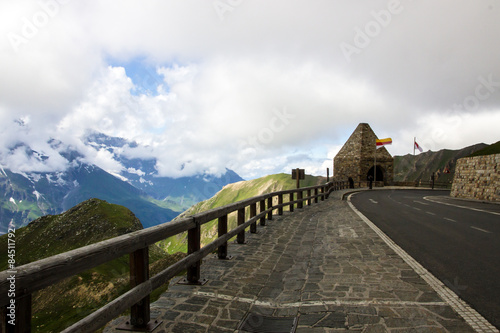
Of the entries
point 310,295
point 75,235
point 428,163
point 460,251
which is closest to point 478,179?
point 460,251

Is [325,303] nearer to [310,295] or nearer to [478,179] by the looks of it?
[310,295]

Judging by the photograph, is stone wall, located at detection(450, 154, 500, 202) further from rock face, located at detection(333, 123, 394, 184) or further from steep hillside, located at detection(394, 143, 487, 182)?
steep hillside, located at detection(394, 143, 487, 182)

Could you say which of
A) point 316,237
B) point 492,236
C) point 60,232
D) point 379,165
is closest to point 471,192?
point 492,236

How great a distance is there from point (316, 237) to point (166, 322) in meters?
6.21

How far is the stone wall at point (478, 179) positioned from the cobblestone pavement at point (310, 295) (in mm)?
20473

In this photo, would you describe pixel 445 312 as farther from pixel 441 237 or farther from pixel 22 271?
pixel 441 237

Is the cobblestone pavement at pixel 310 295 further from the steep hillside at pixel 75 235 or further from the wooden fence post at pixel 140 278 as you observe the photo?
the steep hillside at pixel 75 235

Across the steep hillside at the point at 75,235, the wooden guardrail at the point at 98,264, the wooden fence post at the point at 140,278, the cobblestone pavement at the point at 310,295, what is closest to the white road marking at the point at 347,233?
the cobblestone pavement at the point at 310,295

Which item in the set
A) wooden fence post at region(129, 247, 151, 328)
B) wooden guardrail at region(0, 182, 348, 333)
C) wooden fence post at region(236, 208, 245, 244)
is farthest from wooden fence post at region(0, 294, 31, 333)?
wooden fence post at region(236, 208, 245, 244)

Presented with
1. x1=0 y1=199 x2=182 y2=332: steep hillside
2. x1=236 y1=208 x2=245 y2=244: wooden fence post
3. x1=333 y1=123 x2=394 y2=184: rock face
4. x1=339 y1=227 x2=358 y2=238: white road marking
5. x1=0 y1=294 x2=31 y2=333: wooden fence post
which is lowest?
x1=0 y1=199 x2=182 y2=332: steep hillside

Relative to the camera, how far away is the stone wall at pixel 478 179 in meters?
21.6

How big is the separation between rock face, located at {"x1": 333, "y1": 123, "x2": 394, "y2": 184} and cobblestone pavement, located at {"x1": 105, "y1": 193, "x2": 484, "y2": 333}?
4817 cm

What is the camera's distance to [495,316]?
3543mm

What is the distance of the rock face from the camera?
172 ft
